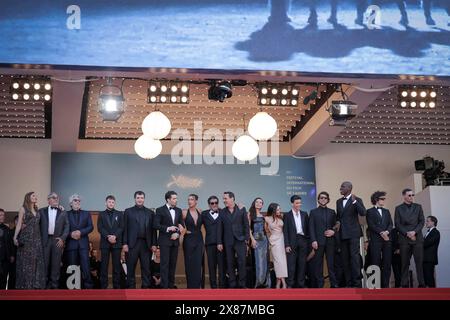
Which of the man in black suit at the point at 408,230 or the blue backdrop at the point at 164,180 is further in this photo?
the blue backdrop at the point at 164,180

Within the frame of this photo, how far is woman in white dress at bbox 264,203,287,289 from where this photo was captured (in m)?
12.5

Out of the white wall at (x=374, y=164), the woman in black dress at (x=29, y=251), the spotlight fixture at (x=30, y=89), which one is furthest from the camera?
the white wall at (x=374, y=164)

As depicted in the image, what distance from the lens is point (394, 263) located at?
1307 centimetres

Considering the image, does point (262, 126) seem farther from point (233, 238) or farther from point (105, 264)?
point (105, 264)

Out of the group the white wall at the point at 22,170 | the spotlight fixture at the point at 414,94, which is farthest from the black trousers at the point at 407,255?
the white wall at the point at 22,170

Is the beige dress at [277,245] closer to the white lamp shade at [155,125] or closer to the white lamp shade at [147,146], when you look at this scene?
the white lamp shade at [155,125]

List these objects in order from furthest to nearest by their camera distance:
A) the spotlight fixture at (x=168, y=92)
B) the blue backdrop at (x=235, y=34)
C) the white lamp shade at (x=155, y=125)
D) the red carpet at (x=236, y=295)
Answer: the spotlight fixture at (x=168, y=92), the white lamp shade at (x=155, y=125), the blue backdrop at (x=235, y=34), the red carpet at (x=236, y=295)

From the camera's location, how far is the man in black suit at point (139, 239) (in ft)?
39.5

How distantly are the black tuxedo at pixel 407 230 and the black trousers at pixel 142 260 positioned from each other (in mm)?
3689

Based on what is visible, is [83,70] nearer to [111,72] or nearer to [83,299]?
[111,72]

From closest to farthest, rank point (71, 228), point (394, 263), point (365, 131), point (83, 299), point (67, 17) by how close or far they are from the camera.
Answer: point (83, 299), point (67, 17), point (71, 228), point (394, 263), point (365, 131)

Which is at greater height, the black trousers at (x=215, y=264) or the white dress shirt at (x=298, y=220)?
the white dress shirt at (x=298, y=220)

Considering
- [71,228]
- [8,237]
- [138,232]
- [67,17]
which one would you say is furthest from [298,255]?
[67,17]
